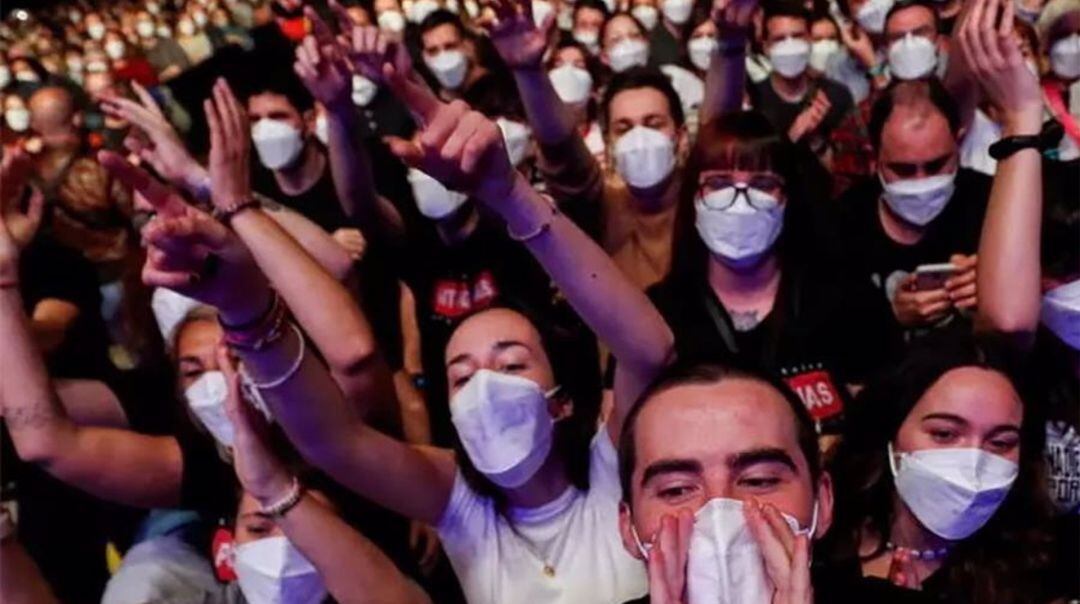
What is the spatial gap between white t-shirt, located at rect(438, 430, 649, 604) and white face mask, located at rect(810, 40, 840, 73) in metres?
1.73

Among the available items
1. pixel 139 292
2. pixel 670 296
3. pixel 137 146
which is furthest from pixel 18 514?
pixel 670 296

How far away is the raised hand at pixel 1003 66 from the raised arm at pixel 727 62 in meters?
0.49

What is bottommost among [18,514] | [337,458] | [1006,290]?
[18,514]

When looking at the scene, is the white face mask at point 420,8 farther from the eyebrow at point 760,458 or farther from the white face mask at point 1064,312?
the eyebrow at point 760,458

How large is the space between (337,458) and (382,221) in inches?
34.6

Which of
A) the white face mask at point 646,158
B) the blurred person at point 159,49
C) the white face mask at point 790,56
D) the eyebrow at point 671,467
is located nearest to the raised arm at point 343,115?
A: the white face mask at point 646,158

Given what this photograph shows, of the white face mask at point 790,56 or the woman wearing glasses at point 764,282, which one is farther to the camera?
the white face mask at point 790,56

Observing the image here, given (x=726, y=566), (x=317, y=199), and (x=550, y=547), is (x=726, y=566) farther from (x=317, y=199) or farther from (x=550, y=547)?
(x=317, y=199)

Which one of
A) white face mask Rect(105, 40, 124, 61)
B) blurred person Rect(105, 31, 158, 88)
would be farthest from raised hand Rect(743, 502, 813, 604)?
white face mask Rect(105, 40, 124, 61)

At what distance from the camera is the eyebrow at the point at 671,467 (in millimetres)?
1197

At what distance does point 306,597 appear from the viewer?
1541mm

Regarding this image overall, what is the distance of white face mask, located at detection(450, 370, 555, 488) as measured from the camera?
150cm

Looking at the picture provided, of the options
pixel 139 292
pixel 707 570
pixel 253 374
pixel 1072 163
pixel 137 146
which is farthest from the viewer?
pixel 139 292

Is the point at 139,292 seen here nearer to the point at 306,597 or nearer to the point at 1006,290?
the point at 306,597
